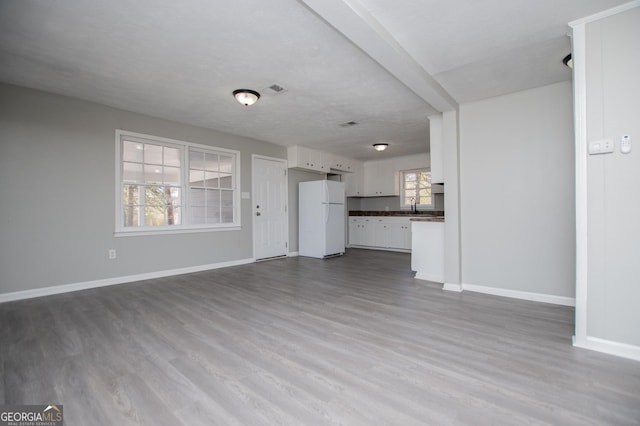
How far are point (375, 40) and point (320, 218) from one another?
4266mm

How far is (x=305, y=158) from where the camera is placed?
6.35 m

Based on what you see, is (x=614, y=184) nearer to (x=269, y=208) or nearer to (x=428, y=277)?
(x=428, y=277)

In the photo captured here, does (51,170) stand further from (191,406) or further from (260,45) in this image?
(191,406)

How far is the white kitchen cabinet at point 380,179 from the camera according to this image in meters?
7.58

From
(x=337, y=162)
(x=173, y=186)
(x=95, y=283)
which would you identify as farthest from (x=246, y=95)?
(x=337, y=162)

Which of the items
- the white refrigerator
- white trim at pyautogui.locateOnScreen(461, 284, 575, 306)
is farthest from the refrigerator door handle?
white trim at pyautogui.locateOnScreen(461, 284, 575, 306)

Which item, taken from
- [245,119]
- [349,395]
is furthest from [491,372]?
[245,119]

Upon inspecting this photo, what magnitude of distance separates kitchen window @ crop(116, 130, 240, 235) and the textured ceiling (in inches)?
24.9

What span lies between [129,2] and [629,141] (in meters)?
3.54

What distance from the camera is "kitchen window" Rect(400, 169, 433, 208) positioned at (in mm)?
7246

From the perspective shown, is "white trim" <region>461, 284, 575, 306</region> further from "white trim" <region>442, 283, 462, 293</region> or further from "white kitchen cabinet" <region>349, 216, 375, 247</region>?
"white kitchen cabinet" <region>349, 216, 375, 247</region>

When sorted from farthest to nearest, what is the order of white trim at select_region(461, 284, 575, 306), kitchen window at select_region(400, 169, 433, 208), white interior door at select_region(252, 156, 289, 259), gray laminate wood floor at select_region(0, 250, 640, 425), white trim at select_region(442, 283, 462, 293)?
kitchen window at select_region(400, 169, 433, 208), white interior door at select_region(252, 156, 289, 259), white trim at select_region(442, 283, 462, 293), white trim at select_region(461, 284, 575, 306), gray laminate wood floor at select_region(0, 250, 640, 425)

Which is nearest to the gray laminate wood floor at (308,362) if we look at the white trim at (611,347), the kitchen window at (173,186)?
the white trim at (611,347)

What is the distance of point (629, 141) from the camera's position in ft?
6.51
